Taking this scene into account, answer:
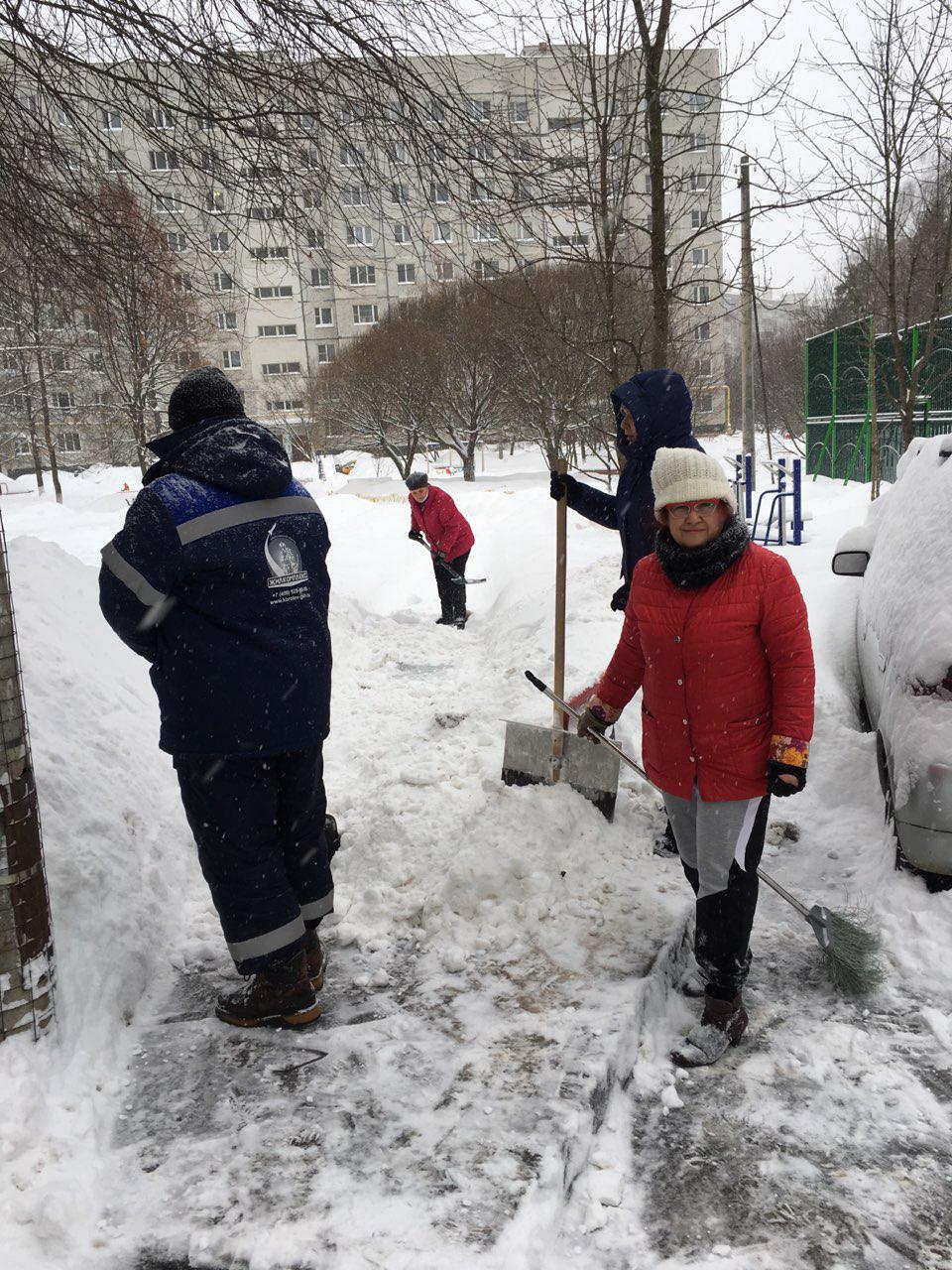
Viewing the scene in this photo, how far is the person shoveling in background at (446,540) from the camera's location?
9.95 meters

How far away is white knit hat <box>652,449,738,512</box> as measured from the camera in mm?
2672

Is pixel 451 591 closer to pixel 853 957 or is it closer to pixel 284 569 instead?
pixel 284 569

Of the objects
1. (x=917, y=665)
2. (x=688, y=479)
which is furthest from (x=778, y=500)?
(x=688, y=479)

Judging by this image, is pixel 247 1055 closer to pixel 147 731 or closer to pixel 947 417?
pixel 147 731

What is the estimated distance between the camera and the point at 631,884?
3.78 meters

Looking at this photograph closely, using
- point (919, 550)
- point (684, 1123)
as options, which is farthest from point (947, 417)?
point (684, 1123)

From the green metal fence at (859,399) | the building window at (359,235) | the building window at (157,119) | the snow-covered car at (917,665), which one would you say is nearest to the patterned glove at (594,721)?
the snow-covered car at (917,665)

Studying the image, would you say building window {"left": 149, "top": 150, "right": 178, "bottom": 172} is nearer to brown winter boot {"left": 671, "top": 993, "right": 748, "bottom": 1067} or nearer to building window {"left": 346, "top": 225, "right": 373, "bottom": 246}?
building window {"left": 346, "top": 225, "right": 373, "bottom": 246}

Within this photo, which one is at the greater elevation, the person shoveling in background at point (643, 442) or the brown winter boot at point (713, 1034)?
the person shoveling in background at point (643, 442)

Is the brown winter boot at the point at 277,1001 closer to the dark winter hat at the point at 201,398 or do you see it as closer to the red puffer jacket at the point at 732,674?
the red puffer jacket at the point at 732,674

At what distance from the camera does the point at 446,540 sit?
995 centimetres

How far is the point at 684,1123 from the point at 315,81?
3972 millimetres

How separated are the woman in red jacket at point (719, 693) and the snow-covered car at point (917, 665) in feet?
2.49

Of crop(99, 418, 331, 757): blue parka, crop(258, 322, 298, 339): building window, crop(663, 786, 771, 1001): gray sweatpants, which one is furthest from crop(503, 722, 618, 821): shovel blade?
crop(258, 322, 298, 339): building window
